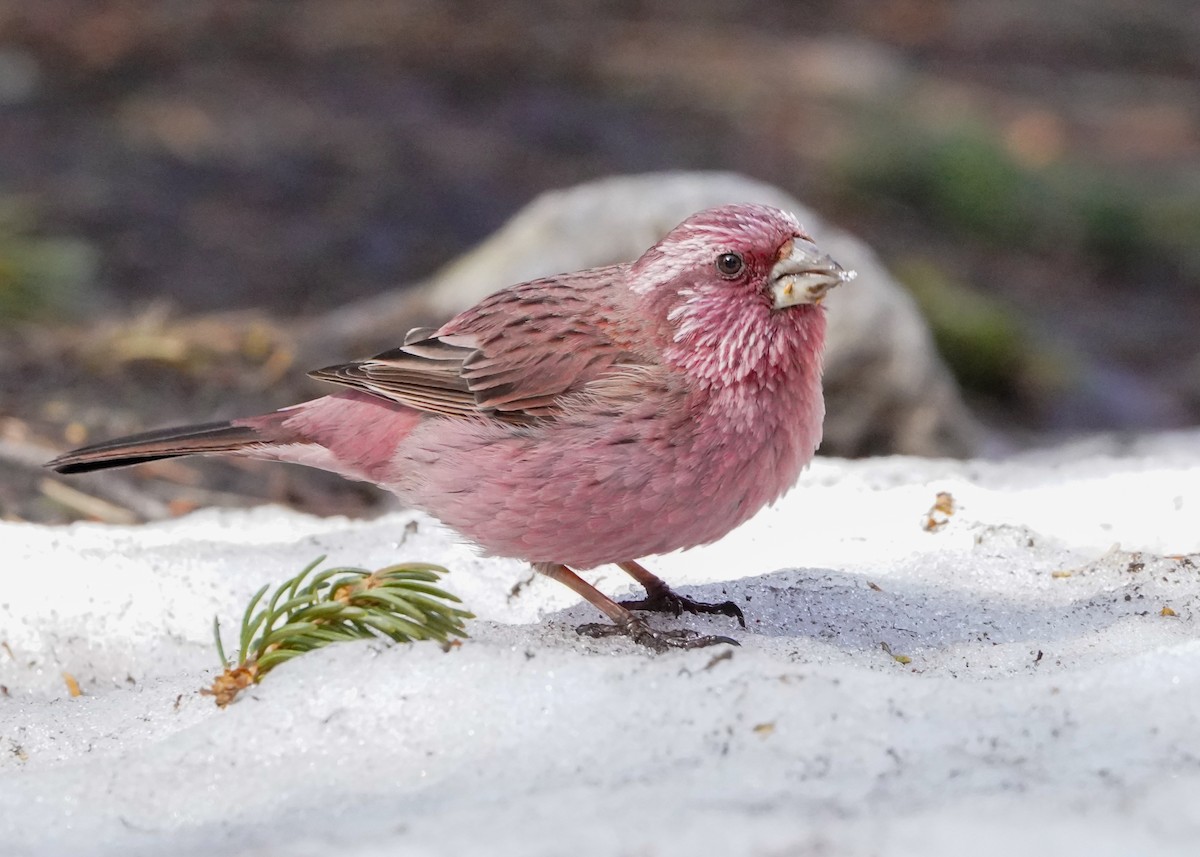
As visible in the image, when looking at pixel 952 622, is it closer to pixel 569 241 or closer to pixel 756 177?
pixel 569 241

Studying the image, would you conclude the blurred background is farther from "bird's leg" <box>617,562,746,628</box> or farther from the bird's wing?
"bird's leg" <box>617,562,746,628</box>

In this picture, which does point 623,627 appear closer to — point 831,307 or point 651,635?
point 651,635

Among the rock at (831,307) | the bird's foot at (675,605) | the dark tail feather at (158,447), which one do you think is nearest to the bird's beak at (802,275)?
the bird's foot at (675,605)

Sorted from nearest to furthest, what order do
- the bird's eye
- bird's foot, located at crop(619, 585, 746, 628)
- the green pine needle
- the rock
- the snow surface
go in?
the snow surface, the green pine needle, the bird's eye, bird's foot, located at crop(619, 585, 746, 628), the rock

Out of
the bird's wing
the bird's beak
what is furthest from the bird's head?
the bird's wing

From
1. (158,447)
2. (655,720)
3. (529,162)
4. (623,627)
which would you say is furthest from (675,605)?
(529,162)

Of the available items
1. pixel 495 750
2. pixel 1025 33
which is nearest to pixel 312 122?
pixel 1025 33

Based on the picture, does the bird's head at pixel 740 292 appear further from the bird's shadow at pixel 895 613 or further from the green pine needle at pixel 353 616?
the green pine needle at pixel 353 616
